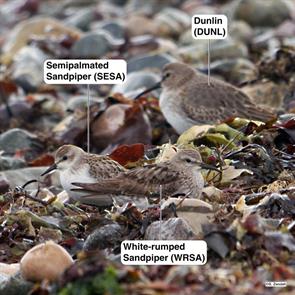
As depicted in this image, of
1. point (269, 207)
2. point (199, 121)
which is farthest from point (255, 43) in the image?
point (269, 207)

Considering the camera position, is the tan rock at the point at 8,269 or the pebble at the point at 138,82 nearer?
the tan rock at the point at 8,269

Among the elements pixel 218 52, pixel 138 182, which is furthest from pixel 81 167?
pixel 218 52

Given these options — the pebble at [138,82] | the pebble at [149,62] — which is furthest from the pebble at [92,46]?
the pebble at [138,82]

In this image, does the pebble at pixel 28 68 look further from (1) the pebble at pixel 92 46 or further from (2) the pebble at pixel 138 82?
(2) the pebble at pixel 138 82

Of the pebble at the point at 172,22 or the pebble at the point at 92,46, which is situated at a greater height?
the pebble at the point at 172,22

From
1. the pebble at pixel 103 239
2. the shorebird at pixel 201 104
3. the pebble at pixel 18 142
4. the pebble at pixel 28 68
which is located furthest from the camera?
the pebble at pixel 28 68

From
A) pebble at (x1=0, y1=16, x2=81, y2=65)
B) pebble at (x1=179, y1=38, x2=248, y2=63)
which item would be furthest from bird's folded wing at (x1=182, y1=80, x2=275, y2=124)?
pebble at (x1=0, y1=16, x2=81, y2=65)

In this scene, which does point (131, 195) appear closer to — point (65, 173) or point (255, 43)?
point (65, 173)
